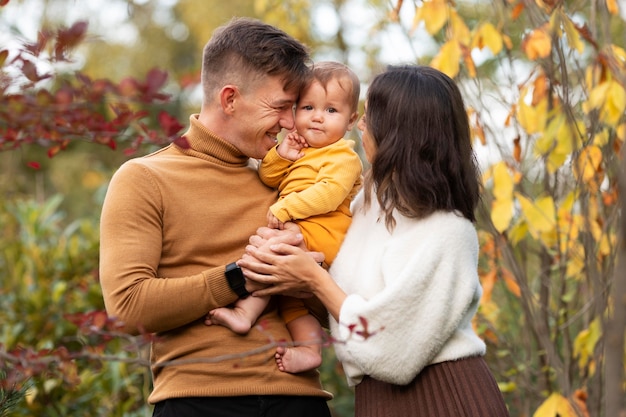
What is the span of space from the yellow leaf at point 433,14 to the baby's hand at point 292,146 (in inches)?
36.0

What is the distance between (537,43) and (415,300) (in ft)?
4.21

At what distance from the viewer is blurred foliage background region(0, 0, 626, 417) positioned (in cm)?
239

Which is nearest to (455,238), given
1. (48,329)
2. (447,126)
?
(447,126)

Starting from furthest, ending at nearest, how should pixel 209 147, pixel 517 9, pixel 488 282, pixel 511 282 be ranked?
1. pixel 488 282
2. pixel 511 282
3. pixel 517 9
4. pixel 209 147

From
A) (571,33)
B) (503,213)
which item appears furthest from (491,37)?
(503,213)

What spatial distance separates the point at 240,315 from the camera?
8.30 ft

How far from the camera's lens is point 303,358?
260 cm

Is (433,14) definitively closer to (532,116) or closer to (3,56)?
(532,116)

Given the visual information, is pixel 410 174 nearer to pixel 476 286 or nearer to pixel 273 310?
pixel 476 286

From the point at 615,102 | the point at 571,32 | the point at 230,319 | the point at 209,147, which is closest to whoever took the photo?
the point at 230,319

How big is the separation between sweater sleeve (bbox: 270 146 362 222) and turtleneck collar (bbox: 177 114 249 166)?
0.23m

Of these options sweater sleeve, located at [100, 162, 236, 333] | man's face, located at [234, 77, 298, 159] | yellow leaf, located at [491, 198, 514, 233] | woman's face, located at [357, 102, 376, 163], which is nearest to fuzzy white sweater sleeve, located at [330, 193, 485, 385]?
woman's face, located at [357, 102, 376, 163]

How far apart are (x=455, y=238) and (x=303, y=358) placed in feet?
2.01

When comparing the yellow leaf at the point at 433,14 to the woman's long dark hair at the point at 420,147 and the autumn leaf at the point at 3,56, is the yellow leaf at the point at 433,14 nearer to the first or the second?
the woman's long dark hair at the point at 420,147
